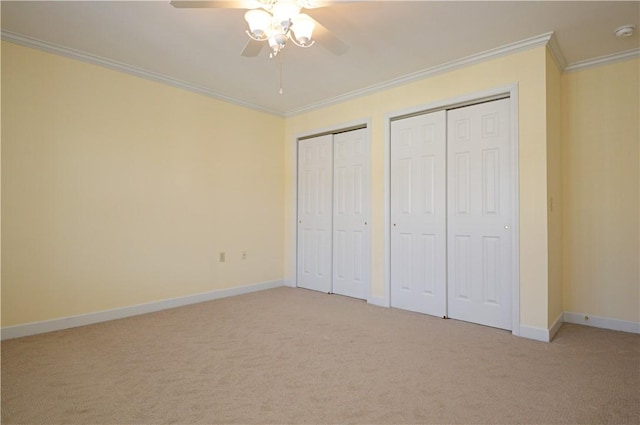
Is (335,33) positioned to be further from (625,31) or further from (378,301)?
(378,301)

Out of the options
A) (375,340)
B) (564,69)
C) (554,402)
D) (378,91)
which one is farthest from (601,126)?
(375,340)

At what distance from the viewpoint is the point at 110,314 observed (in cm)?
341

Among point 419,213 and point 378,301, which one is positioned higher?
point 419,213

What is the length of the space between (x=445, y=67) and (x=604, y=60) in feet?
4.60

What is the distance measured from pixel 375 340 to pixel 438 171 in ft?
5.98

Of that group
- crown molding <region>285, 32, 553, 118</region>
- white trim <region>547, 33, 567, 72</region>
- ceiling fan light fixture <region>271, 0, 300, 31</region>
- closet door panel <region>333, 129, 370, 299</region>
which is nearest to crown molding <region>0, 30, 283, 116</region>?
crown molding <region>285, 32, 553, 118</region>

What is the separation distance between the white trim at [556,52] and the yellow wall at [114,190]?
340cm

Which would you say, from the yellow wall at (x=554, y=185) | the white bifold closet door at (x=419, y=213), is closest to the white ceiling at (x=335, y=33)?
the yellow wall at (x=554, y=185)

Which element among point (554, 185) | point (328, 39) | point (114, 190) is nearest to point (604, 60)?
point (554, 185)

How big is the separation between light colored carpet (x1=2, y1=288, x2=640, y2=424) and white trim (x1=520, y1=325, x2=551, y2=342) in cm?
7

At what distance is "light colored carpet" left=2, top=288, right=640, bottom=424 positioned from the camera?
1.85 meters

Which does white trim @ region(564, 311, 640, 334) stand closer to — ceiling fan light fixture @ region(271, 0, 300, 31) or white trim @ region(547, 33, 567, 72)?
white trim @ region(547, 33, 567, 72)

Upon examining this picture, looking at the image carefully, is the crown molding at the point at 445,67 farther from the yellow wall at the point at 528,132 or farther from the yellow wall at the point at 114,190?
the yellow wall at the point at 114,190

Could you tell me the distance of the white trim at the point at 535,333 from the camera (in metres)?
2.86
